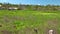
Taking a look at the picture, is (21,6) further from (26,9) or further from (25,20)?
(25,20)

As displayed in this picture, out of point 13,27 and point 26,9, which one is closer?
point 13,27

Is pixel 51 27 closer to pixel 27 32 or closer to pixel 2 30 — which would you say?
pixel 27 32

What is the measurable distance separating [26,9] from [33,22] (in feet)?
22.5

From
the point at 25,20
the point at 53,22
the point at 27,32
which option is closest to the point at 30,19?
the point at 25,20

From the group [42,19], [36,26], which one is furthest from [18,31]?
[42,19]

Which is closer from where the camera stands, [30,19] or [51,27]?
→ [51,27]

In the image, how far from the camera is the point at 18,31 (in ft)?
48.0

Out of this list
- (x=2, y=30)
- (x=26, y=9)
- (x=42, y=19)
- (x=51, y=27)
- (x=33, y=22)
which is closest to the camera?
(x=2, y=30)

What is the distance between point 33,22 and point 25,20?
79cm

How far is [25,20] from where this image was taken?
1733 cm

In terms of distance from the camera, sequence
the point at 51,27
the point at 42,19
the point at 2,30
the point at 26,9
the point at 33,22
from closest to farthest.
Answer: the point at 2,30, the point at 51,27, the point at 33,22, the point at 42,19, the point at 26,9

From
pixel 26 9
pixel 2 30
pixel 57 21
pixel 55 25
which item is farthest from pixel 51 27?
pixel 26 9

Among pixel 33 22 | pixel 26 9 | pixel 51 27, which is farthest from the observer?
pixel 26 9

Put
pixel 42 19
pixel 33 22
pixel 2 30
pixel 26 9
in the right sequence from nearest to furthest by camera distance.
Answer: pixel 2 30, pixel 33 22, pixel 42 19, pixel 26 9
